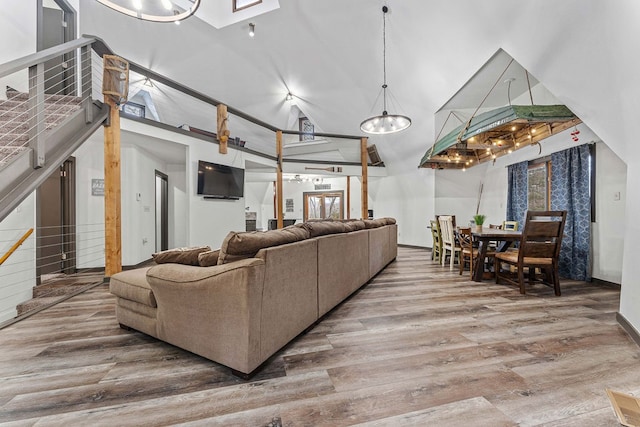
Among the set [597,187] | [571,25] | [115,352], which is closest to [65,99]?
[115,352]

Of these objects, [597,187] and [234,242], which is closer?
[234,242]

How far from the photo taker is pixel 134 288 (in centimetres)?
212

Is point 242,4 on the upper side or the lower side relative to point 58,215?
upper

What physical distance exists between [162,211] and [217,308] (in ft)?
18.7

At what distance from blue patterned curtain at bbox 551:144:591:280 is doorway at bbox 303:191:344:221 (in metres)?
7.61

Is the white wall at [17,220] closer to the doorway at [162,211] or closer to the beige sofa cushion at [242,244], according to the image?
the doorway at [162,211]

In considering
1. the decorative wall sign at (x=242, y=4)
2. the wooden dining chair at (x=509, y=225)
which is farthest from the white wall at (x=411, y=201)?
the decorative wall sign at (x=242, y=4)

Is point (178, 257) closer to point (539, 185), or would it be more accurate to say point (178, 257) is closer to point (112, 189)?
point (112, 189)

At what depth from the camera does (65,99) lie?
3621 millimetres

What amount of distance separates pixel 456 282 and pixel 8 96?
6.59 metres

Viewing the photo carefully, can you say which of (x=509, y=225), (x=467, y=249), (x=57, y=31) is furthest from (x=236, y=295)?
(x=57, y=31)

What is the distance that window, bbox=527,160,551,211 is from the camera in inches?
194

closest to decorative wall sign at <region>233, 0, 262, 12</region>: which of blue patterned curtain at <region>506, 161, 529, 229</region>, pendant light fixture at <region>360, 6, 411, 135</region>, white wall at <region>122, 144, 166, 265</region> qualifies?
pendant light fixture at <region>360, 6, 411, 135</region>

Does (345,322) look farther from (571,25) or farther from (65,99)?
(65,99)
